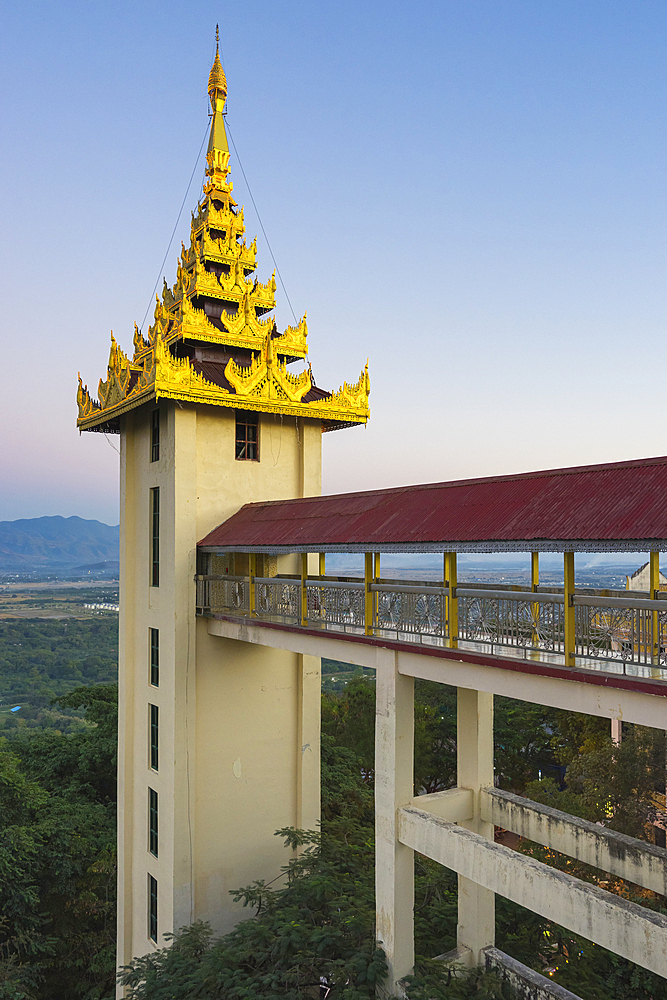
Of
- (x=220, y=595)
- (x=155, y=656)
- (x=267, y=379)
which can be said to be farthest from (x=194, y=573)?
(x=267, y=379)

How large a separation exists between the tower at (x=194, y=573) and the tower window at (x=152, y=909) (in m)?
0.04

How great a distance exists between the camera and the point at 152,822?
49.3 ft

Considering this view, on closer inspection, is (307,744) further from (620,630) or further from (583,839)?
(620,630)

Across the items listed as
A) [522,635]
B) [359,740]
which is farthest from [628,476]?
[359,740]

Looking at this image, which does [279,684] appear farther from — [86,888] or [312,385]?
[86,888]

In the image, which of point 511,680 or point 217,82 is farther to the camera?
point 217,82

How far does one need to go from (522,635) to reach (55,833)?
19.6 meters

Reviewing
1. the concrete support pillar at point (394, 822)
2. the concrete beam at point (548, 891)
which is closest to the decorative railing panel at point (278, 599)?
the concrete support pillar at point (394, 822)

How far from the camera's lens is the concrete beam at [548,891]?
7.14 meters

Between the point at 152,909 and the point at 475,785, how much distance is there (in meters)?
7.94

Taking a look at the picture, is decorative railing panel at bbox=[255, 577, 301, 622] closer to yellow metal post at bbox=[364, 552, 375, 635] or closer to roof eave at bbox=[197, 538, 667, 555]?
roof eave at bbox=[197, 538, 667, 555]

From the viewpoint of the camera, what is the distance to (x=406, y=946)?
9703mm

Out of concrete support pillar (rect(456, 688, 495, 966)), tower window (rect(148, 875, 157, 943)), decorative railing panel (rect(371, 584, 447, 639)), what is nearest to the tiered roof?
decorative railing panel (rect(371, 584, 447, 639))

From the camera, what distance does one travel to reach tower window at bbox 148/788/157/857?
15.0m
